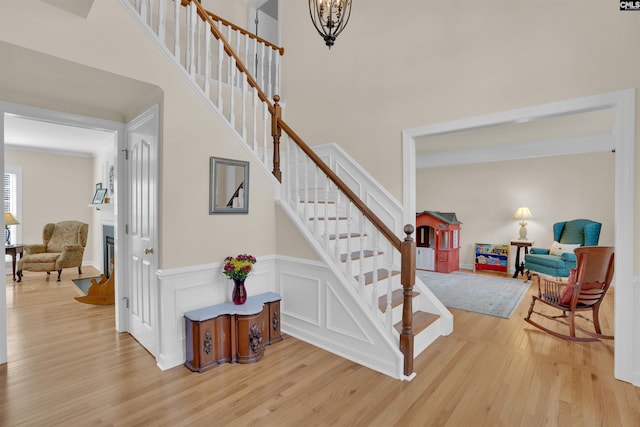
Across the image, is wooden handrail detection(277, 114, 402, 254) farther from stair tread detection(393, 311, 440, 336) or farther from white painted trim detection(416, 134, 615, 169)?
white painted trim detection(416, 134, 615, 169)

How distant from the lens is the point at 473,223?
Answer: 7.42m

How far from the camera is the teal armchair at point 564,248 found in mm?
5266

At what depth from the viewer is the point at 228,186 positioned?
3.09 metres

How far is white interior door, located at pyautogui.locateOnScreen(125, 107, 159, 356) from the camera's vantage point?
113 inches

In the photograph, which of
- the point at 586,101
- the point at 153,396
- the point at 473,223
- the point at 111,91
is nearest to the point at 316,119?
the point at 111,91

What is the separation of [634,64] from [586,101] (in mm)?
366

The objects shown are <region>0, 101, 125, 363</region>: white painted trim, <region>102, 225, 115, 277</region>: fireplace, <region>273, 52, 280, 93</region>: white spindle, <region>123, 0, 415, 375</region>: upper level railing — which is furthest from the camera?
<region>102, 225, 115, 277</region>: fireplace

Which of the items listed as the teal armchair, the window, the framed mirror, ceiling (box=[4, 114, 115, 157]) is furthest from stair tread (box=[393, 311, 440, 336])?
the window

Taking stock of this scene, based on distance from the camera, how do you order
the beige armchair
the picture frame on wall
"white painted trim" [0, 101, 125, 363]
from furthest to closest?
the picture frame on wall, the beige armchair, "white painted trim" [0, 101, 125, 363]

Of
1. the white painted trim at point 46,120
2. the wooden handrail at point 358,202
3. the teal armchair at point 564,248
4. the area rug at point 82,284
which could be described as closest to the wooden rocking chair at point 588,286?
the wooden handrail at point 358,202

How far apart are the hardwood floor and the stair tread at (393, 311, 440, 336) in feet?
0.76

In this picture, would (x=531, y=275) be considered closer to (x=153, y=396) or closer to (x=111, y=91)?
(x=153, y=396)

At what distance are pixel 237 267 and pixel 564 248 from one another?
19.1 ft

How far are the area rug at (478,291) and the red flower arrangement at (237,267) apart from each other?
3.02 metres
